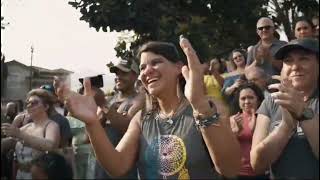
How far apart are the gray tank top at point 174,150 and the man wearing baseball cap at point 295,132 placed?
0.20 m

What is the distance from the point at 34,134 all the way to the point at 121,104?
66 cm

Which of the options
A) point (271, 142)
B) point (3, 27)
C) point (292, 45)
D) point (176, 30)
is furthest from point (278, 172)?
point (176, 30)

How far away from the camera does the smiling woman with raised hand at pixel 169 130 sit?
1672mm

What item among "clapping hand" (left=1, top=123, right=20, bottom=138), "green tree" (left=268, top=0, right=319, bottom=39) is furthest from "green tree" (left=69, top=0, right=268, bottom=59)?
"clapping hand" (left=1, top=123, right=20, bottom=138)

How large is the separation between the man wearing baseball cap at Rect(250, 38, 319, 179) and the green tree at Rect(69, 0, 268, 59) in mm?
2911

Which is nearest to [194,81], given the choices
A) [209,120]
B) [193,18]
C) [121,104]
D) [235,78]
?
[209,120]

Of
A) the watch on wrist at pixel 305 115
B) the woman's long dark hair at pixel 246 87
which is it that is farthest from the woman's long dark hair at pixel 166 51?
the woman's long dark hair at pixel 246 87

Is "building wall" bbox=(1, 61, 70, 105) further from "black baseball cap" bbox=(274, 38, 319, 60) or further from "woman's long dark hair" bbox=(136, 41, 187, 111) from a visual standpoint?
"black baseball cap" bbox=(274, 38, 319, 60)

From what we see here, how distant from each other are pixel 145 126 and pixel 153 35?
11.1 ft

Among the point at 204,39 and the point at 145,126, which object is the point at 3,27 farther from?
the point at 204,39

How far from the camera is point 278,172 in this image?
1815 mm

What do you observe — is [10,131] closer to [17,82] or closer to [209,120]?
[17,82]

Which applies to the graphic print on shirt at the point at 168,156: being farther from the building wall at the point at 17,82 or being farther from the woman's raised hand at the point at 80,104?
the building wall at the point at 17,82

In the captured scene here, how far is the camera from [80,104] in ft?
6.29
